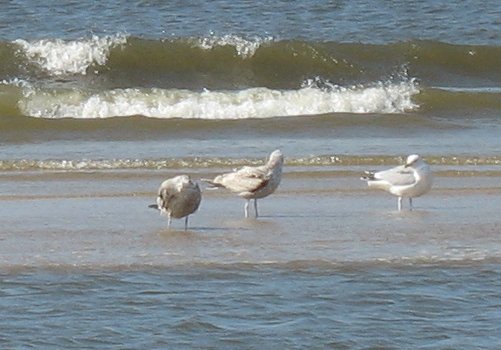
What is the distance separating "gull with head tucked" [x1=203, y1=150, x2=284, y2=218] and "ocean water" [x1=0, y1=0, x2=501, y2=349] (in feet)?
0.62

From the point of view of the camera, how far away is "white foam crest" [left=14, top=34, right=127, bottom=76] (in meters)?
22.3

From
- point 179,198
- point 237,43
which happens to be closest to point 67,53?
point 237,43

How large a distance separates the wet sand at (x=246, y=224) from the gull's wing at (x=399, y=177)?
0.22m

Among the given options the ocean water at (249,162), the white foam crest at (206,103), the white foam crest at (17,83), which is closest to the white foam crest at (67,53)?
the ocean water at (249,162)

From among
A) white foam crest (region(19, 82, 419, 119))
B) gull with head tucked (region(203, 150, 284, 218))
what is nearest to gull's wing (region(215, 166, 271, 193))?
gull with head tucked (region(203, 150, 284, 218))

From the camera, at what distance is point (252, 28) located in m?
24.0

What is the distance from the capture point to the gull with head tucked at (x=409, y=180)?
446 inches

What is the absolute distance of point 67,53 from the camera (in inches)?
886

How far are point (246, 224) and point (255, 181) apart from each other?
18.5 inches

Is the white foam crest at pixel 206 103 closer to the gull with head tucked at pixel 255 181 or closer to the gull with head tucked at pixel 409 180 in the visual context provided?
the gull with head tucked at pixel 409 180

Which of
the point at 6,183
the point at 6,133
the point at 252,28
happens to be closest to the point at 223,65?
the point at 252,28

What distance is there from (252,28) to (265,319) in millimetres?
16441

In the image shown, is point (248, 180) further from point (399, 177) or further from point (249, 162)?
point (249, 162)

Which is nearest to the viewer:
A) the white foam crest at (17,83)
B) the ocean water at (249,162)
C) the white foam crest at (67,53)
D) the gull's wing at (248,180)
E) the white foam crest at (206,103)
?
the ocean water at (249,162)
